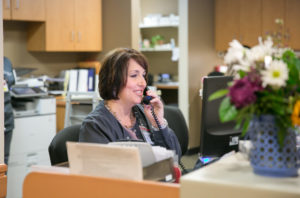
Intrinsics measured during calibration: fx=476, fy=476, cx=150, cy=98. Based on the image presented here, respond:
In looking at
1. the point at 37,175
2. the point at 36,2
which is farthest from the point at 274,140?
the point at 36,2

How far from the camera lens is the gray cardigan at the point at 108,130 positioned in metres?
2.12

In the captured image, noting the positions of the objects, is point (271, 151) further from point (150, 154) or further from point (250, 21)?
point (250, 21)

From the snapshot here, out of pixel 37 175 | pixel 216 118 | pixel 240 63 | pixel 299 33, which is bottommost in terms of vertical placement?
pixel 37 175

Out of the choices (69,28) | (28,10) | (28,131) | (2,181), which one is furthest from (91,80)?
(2,181)

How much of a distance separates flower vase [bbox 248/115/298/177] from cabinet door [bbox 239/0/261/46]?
5010 millimetres

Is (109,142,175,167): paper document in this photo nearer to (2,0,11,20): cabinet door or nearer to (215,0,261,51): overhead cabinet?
(2,0,11,20): cabinet door

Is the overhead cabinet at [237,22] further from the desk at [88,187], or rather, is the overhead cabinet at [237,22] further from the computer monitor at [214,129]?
the desk at [88,187]

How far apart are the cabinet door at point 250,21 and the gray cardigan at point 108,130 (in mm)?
4105

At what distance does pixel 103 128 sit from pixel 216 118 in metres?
0.53

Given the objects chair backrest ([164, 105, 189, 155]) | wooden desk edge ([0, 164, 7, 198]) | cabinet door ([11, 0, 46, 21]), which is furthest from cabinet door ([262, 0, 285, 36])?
wooden desk edge ([0, 164, 7, 198])

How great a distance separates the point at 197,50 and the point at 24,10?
2.32 metres

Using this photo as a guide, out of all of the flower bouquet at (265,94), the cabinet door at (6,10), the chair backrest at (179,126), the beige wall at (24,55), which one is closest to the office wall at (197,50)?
the beige wall at (24,55)

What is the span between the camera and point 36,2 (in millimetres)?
5285

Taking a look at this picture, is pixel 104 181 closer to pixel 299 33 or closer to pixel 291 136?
pixel 291 136
